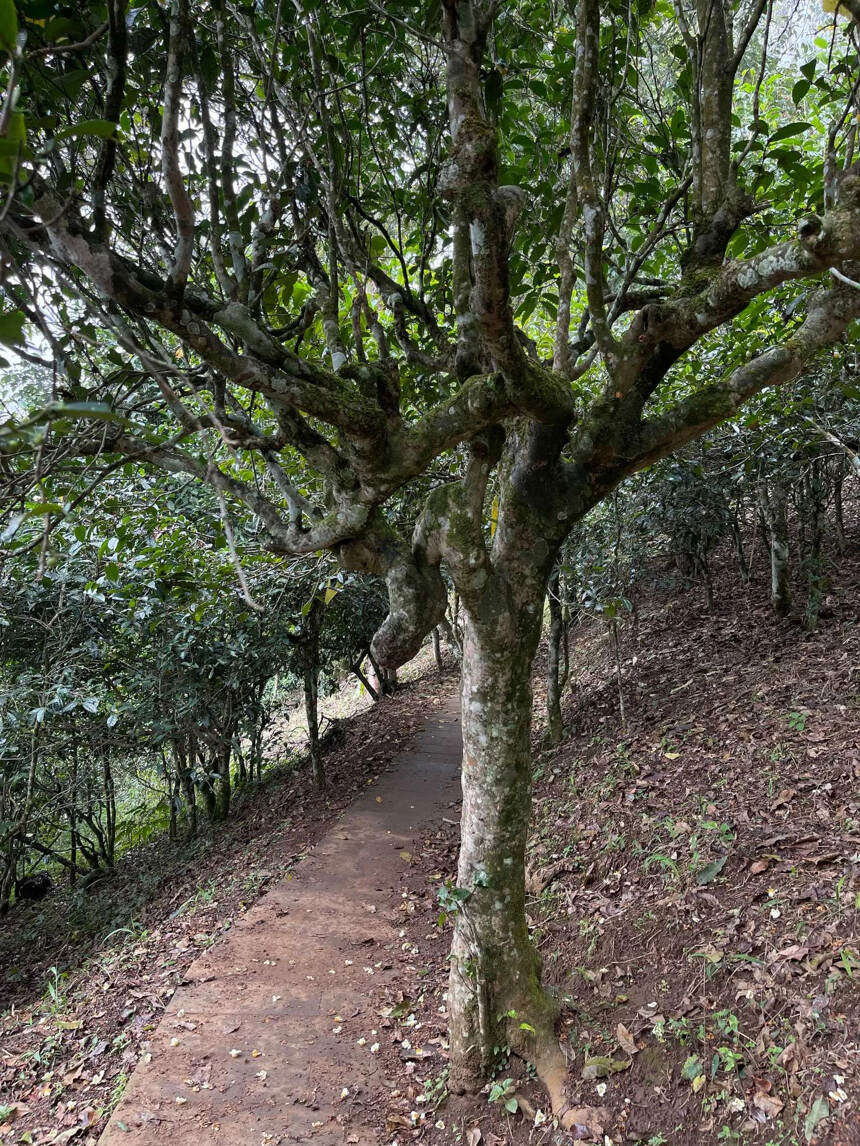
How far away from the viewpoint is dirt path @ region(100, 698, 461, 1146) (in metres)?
3.44

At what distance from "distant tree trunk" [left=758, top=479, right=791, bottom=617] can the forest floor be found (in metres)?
0.25

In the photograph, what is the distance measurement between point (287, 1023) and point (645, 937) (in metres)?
2.19

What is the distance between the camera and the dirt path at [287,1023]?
3.44 m

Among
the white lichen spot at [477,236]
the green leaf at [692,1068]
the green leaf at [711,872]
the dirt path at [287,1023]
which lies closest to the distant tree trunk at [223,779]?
the dirt path at [287,1023]

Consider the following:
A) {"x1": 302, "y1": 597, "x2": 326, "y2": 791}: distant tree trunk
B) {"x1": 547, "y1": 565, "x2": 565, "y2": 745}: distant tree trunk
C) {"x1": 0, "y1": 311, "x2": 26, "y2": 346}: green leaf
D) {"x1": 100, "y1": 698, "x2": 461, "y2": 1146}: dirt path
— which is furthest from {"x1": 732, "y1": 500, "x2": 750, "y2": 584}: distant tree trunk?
{"x1": 0, "y1": 311, "x2": 26, "y2": 346}: green leaf

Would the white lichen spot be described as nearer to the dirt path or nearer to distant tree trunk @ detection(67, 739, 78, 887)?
the dirt path

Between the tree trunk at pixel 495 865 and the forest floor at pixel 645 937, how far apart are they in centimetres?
19

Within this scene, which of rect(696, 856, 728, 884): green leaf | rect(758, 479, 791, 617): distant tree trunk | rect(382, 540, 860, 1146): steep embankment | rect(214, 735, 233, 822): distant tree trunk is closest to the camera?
rect(382, 540, 860, 1146): steep embankment

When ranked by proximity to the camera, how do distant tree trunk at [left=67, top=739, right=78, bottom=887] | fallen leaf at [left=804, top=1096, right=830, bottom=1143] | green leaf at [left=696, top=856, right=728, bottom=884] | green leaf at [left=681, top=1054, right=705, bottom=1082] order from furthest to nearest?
distant tree trunk at [left=67, top=739, right=78, bottom=887], green leaf at [left=696, top=856, right=728, bottom=884], green leaf at [left=681, top=1054, right=705, bottom=1082], fallen leaf at [left=804, top=1096, right=830, bottom=1143]

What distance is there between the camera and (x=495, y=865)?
11.2ft

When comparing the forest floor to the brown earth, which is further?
the brown earth

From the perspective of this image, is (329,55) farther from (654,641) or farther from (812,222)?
(654,641)

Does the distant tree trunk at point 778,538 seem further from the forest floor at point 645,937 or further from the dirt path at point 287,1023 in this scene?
Result: the dirt path at point 287,1023

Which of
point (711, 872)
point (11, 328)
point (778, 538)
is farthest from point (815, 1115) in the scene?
point (778, 538)
